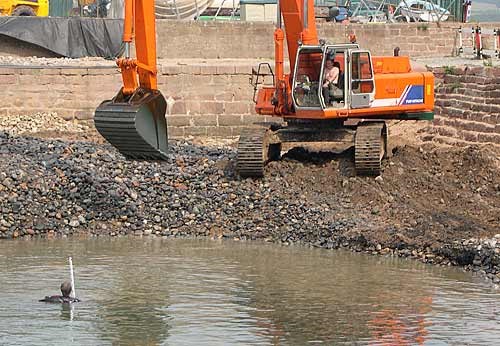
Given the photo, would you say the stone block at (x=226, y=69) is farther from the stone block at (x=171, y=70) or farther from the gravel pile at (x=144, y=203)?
the gravel pile at (x=144, y=203)

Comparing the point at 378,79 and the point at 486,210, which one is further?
the point at 378,79

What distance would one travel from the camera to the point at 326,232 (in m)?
17.3

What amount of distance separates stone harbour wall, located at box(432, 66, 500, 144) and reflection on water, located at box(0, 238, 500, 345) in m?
6.92

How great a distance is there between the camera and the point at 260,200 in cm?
1828

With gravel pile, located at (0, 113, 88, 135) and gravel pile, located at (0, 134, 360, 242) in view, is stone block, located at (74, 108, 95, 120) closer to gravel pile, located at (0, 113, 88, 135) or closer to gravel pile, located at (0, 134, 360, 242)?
gravel pile, located at (0, 113, 88, 135)

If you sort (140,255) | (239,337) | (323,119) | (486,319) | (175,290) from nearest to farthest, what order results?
(239,337) → (486,319) → (175,290) → (140,255) → (323,119)

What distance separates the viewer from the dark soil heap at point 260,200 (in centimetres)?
1728

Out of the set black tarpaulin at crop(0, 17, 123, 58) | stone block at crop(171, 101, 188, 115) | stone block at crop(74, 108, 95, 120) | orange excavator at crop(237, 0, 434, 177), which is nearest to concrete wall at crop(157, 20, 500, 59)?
black tarpaulin at crop(0, 17, 123, 58)

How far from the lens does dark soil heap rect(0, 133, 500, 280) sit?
56.7 ft

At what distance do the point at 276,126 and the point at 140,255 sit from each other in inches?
189

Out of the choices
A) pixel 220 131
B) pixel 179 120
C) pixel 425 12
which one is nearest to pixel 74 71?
pixel 179 120

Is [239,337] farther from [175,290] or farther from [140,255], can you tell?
[140,255]

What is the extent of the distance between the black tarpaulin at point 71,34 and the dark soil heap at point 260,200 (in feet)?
32.5

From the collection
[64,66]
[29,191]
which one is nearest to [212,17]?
[64,66]
